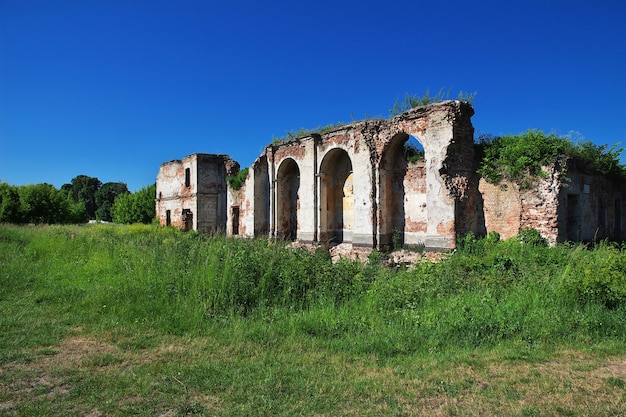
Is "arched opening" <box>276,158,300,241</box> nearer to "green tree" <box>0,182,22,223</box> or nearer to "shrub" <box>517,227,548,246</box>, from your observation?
"shrub" <box>517,227,548,246</box>

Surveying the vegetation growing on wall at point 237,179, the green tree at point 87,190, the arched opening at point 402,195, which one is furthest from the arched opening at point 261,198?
the green tree at point 87,190

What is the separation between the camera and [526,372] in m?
4.19

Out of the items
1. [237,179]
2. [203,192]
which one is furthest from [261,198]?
[203,192]

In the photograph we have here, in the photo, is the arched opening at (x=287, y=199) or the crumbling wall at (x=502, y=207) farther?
the arched opening at (x=287, y=199)

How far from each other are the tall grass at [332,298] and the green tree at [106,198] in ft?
193

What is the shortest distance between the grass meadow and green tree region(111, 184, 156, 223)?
3300 cm

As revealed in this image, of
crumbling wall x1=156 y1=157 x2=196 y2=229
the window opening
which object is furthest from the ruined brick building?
crumbling wall x1=156 y1=157 x2=196 y2=229

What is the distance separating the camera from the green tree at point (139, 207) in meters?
40.5

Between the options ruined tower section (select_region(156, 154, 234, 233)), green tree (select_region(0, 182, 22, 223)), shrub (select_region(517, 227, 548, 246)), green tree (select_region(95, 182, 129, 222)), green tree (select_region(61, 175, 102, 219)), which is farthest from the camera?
green tree (select_region(61, 175, 102, 219))

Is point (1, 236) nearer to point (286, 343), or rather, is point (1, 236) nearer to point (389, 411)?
point (286, 343)

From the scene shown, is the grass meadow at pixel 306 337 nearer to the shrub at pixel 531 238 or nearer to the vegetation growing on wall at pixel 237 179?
the shrub at pixel 531 238

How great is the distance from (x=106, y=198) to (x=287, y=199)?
55.5m

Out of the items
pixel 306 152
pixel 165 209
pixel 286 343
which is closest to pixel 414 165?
pixel 306 152

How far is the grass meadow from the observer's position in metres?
3.57
